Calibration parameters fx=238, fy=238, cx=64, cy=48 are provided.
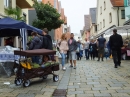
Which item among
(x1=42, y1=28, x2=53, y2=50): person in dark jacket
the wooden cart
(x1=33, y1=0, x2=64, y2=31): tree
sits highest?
(x1=33, y1=0, x2=64, y2=31): tree

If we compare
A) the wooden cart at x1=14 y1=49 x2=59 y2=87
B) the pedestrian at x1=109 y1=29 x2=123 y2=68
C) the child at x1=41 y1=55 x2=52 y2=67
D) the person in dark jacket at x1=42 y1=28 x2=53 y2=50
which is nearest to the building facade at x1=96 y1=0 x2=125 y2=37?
the pedestrian at x1=109 y1=29 x2=123 y2=68

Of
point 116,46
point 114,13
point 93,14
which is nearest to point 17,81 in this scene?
point 116,46

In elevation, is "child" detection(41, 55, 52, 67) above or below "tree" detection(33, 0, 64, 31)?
below

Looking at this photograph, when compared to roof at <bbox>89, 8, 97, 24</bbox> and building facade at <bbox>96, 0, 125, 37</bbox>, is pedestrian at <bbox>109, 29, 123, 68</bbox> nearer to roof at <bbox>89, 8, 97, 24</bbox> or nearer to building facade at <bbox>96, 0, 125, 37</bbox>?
building facade at <bbox>96, 0, 125, 37</bbox>

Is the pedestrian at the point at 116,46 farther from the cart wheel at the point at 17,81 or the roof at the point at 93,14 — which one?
the roof at the point at 93,14

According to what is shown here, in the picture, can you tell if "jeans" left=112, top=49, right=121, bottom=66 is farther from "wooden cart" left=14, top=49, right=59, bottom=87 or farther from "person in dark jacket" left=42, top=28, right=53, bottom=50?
"wooden cart" left=14, top=49, right=59, bottom=87

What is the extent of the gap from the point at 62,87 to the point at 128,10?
16.0m

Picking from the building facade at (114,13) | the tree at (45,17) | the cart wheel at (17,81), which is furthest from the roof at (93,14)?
the cart wheel at (17,81)

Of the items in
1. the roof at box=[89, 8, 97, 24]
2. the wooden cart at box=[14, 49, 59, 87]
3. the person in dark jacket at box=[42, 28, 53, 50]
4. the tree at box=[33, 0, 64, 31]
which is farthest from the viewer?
the roof at box=[89, 8, 97, 24]

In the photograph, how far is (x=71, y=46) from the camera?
37.2 ft

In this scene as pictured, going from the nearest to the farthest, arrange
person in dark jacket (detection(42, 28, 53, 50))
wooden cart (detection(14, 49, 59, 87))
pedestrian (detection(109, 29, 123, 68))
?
wooden cart (detection(14, 49, 59, 87)), person in dark jacket (detection(42, 28, 53, 50)), pedestrian (detection(109, 29, 123, 68))

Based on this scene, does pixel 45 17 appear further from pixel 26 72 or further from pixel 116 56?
pixel 26 72

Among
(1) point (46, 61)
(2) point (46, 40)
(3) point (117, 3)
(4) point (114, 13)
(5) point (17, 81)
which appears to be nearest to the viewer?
(5) point (17, 81)

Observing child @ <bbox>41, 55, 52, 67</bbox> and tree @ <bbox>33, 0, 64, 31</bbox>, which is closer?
child @ <bbox>41, 55, 52, 67</bbox>
